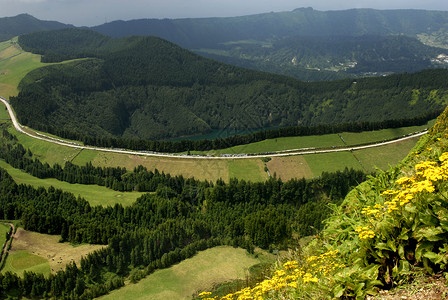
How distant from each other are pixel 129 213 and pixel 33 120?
104 m

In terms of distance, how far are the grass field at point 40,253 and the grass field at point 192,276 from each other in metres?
13.8

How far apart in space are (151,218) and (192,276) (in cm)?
2551

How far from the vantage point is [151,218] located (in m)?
74.7

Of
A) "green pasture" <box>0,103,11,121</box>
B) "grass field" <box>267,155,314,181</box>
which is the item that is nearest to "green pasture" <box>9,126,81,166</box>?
"green pasture" <box>0,103,11,121</box>

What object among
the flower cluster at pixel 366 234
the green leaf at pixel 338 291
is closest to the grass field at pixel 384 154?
the flower cluster at pixel 366 234

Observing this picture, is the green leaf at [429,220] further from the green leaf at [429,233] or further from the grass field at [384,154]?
the grass field at [384,154]

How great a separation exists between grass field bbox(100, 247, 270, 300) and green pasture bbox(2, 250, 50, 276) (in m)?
14.4

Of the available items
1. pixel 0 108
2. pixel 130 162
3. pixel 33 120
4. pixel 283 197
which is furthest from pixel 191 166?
pixel 0 108

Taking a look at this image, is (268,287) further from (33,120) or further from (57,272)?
(33,120)

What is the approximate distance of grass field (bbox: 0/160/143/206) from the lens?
85.8 metres

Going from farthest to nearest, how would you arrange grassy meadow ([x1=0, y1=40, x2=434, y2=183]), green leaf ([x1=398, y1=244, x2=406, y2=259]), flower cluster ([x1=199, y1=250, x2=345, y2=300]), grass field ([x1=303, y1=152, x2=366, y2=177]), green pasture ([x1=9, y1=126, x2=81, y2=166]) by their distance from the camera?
1. green pasture ([x1=9, y1=126, x2=81, y2=166])
2. grass field ([x1=303, y1=152, x2=366, y2=177])
3. grassy meadow ([x1=0, y1=40, x2=434, y2=183])
4. flower cluster ([x1=199, y1=250, x2=345, y2=300])
5. green leaf ([x1=398, y1=244, x2=406, y2=259])

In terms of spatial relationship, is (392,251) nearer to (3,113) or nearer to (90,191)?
(90,191)

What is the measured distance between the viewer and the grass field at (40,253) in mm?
55375

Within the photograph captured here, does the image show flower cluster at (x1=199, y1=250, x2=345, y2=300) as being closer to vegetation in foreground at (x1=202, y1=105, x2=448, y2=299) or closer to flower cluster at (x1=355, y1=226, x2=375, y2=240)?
vegetation in foreground at (x1=202, y1=105, x2=448, y2=299)
